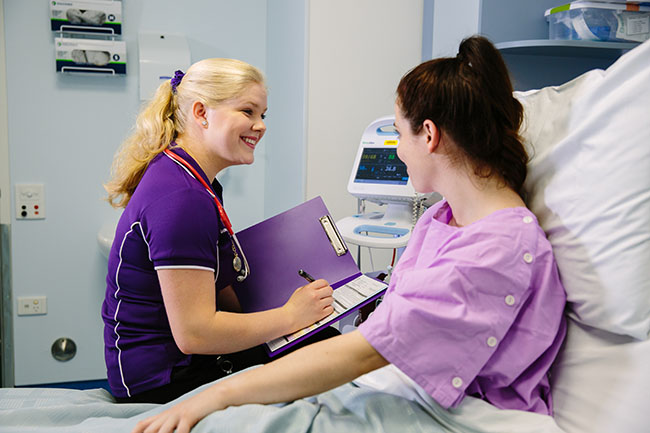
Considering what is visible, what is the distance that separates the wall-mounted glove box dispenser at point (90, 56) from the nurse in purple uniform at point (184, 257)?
142 centimetres

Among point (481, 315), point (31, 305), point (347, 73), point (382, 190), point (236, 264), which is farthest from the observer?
point (31, 305)

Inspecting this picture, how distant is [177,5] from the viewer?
2781 mm

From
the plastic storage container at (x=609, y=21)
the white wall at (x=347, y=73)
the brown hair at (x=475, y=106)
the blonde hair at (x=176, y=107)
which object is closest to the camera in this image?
the brown hair at (x=475, y=106)

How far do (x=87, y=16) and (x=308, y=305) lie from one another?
204cm

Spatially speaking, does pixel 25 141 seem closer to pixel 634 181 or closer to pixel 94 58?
pixel 94 58

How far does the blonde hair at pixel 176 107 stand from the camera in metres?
1.31

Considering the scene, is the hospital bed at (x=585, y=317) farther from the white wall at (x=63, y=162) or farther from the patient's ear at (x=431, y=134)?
the white wall at (x=63, y=162)

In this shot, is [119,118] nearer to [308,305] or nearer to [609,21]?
[308,305]

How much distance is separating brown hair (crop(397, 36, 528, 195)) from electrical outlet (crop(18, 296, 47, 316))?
2.37 meters

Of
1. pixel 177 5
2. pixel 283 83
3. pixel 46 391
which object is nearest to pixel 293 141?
pixel 283 83

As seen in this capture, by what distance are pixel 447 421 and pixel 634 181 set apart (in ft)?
1.53

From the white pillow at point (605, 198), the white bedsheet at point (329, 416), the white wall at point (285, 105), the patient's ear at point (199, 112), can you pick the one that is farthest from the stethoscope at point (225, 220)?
the white wall at point (285, 105)

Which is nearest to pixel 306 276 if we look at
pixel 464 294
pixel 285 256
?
pixel 285 256

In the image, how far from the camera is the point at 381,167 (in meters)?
1.87
